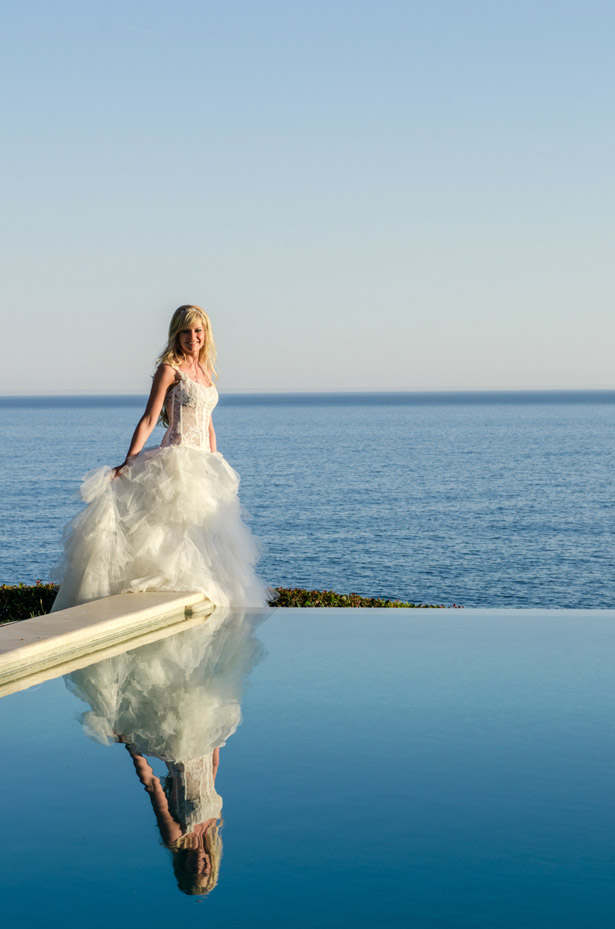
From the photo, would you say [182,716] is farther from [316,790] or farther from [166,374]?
[166,374]

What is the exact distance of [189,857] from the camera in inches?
118

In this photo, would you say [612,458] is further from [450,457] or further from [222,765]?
[222,765]

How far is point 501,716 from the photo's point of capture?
4422mm

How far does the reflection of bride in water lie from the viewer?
10.4 feet

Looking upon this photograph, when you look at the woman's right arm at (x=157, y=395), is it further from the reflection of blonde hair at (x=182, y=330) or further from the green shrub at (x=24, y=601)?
the green shrub at (x=24, y=601)

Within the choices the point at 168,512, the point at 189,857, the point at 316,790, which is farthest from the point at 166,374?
the point at 189,857

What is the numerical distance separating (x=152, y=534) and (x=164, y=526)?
114 millimetres

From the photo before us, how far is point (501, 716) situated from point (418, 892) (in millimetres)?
1728

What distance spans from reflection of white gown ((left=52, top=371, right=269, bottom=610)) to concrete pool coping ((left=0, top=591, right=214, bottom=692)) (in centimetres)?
23

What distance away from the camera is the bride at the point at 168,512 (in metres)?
7.37

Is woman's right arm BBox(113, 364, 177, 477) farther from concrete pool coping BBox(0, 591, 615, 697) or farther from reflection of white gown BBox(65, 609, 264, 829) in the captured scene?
reflection of white gown BBox(65, 609, 264, 829)

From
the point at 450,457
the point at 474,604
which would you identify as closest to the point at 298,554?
the point at 474,604

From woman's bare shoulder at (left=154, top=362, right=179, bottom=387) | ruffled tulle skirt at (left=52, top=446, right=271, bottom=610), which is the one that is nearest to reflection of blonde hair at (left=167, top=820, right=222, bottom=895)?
ruffled tulle skirt at (left=52, top=446, right=271, bottom=610)

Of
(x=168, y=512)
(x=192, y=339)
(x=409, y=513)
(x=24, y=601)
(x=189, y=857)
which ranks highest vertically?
(x=192, y=339)
